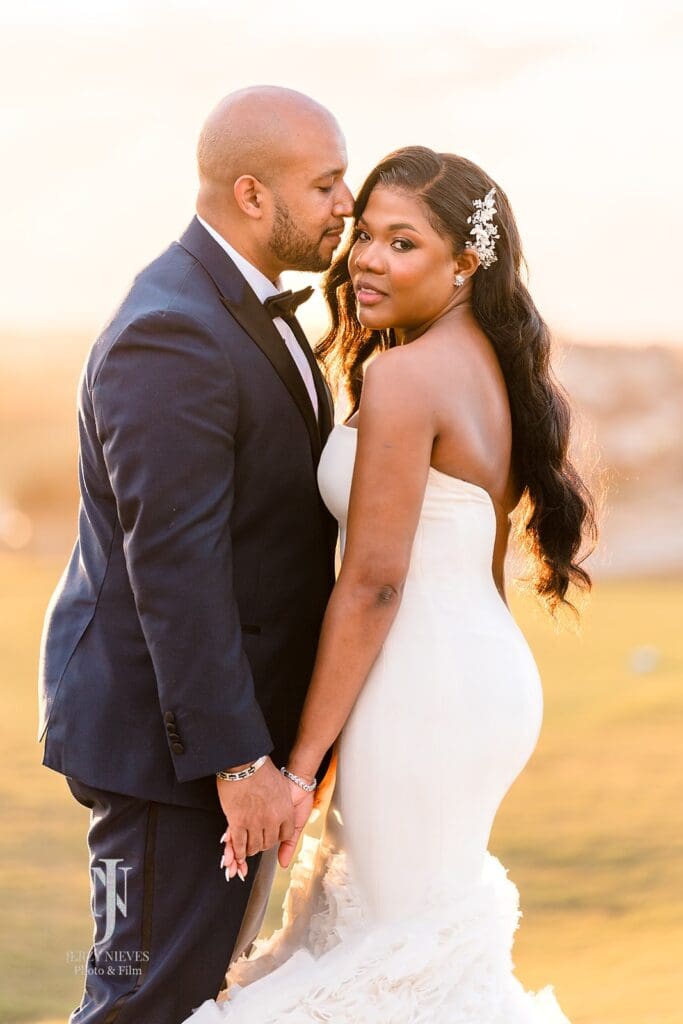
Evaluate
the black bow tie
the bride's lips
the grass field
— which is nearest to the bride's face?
the bride's lips

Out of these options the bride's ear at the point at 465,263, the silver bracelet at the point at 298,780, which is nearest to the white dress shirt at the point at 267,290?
the bride's ear at the point at 465,263

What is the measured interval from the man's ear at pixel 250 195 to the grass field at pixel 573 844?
3.70 ft

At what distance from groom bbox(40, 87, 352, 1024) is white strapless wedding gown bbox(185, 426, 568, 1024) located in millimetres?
134

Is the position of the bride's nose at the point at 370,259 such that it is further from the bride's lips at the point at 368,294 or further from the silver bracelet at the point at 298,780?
the silver bracelet at the point at 298,780

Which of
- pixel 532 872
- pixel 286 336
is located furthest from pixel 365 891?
pixel 532 872

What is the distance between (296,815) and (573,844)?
468cm

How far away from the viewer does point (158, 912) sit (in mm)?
2361

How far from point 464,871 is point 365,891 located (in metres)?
0.18

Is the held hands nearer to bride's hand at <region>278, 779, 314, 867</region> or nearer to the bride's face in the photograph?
bride's hand at <region>278, 779, 314, 867</region>

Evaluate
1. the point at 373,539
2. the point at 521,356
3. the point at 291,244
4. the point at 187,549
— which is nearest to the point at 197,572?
the point at 187,549

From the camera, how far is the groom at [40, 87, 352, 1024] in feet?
7.29

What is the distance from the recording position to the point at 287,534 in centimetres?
244

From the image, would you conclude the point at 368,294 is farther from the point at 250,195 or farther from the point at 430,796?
the point at 430,796

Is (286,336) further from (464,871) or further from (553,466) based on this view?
(464,871)
